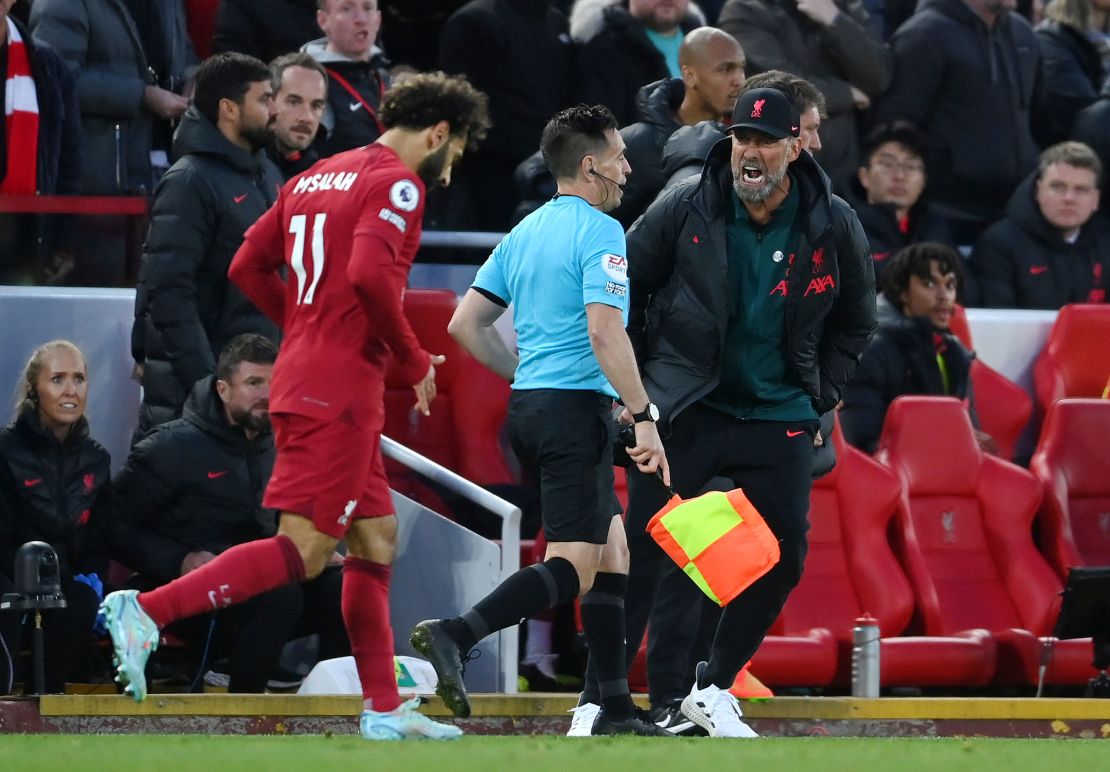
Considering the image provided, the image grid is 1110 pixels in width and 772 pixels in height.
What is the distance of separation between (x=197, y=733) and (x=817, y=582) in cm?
327

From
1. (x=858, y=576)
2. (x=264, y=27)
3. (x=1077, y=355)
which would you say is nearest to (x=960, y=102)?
(x=1077, y=355)

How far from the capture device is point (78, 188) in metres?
8.76

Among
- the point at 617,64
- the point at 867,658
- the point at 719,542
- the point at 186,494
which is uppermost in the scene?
the point at 617,64

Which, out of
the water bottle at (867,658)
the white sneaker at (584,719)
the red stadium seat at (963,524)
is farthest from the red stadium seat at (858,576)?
the white sneaker at (584,719)

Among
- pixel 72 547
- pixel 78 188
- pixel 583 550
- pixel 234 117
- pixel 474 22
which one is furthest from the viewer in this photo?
pixel 474 22

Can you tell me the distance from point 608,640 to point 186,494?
2.20 m

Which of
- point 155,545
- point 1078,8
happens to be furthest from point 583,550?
point 1078,8

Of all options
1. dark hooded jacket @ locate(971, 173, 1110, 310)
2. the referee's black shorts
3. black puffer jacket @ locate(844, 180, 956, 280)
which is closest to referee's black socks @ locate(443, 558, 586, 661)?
the referee's black shorts

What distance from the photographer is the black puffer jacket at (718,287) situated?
630 centimetres

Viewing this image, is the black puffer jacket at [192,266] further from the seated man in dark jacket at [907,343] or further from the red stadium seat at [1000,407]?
the red stadium seat at [1000,407]

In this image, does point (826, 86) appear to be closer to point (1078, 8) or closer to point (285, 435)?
point (1078, 8)

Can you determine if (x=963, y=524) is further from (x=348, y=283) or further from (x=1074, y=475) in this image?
(x=348, y=283)

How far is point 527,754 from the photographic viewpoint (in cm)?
530

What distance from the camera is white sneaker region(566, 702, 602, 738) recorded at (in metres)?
6.31
